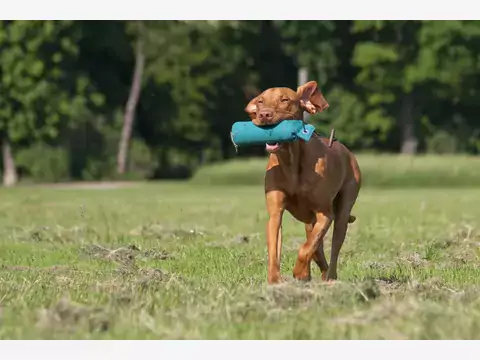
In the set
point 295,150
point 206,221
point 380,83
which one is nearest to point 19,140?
point 380,83

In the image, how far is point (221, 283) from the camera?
866cm

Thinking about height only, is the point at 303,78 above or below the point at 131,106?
above

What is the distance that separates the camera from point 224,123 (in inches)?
2089

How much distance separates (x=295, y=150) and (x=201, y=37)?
4436cm

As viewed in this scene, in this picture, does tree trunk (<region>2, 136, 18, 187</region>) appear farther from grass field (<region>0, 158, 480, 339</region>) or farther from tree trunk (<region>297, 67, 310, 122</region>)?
grass field (<region>0, 158, 480, 339</region>)

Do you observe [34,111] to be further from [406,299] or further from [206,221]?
[406,299]

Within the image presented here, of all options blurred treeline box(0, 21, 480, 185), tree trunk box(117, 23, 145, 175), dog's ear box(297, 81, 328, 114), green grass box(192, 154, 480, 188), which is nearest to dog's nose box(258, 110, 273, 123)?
dog's ear box(297, 81, 328, 114)

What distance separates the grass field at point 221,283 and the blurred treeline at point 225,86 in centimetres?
3054

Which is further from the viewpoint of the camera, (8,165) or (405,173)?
(8,165)

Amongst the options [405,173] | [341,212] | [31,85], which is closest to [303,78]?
[405,173]

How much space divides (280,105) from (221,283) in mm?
1768

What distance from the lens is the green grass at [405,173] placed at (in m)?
35.8

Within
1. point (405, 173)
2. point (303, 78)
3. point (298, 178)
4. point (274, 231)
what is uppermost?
point (303, 78)

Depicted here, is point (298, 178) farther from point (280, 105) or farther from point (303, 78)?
point (303, 78)
